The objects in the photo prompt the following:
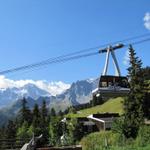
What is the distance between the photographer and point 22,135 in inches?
4722

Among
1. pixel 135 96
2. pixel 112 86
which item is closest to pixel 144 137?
pixel 112 86

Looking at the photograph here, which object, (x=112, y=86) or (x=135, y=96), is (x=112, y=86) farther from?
(x=135, y=96)

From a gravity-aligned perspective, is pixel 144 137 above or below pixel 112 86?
below

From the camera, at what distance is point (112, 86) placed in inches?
1258

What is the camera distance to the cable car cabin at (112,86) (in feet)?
102

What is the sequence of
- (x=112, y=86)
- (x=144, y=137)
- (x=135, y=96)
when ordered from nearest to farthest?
1. (x=112, y=86)
2. (x=144, y=137)
3. (x=135, y=96)

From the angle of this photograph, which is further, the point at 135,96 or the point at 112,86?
the point at 135,96

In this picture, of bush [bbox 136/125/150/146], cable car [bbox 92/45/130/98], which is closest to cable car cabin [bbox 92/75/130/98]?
cable car [bbox 92/45/130/98]

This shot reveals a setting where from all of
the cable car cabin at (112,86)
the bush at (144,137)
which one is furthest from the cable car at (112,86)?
the bush at (144,137)

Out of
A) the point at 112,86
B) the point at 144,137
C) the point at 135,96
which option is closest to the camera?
the point at 112,86

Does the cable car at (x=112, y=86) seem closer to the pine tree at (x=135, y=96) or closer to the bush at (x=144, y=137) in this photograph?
the bush at (x=144, y=137)

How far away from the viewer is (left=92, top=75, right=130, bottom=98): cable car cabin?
3111 cm

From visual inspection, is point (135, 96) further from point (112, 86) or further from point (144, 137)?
point (112, 86)

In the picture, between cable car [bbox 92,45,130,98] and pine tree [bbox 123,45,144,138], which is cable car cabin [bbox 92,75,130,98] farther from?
pine tree [bbox 123,45,144,138]
